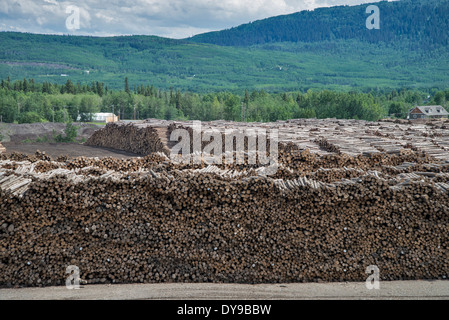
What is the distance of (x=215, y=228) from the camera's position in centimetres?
1236

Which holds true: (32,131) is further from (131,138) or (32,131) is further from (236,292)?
(236,292)

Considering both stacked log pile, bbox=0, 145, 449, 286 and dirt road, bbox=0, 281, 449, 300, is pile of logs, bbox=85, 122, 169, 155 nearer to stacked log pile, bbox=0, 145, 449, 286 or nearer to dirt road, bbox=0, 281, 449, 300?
stacked log pile, bbox=0, 145, 449, 286

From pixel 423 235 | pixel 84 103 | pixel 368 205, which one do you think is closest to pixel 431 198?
pixel 423 235

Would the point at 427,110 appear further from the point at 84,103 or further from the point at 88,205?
the point at 88,205

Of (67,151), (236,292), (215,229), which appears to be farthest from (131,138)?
(236,292)

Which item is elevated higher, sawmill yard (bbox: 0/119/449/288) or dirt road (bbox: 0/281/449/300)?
sawmill yard (bbox: 0/119/449/288)

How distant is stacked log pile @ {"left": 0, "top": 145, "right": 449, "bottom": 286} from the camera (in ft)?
38.8

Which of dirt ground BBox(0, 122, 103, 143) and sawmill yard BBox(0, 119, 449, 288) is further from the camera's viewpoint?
dirt ground BBox(0, 122, 103, 143)

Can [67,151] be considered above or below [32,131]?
above

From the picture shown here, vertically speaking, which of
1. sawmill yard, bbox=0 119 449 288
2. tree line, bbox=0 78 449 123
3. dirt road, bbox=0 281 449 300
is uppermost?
tree line, bbox=0 78 449 123

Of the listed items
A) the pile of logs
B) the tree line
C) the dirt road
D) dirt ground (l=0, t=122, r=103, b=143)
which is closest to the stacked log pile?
the dirt road

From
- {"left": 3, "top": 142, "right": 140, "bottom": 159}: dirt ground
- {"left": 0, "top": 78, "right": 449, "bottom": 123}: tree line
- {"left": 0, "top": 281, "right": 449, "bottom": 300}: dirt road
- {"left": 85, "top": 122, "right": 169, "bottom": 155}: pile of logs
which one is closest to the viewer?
{"left": 0, "top": 281, "right": 449, "bottom": 300}: dirt road

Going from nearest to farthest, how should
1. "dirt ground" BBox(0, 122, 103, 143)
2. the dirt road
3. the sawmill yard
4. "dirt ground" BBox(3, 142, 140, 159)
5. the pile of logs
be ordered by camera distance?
the dirt road, the sawmill yard, the pile of logs, "dirt ground" BBox(3, 142, 140, 159), "dirt ground" BBox(0, 122, 103, 143)

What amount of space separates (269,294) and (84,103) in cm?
10580
